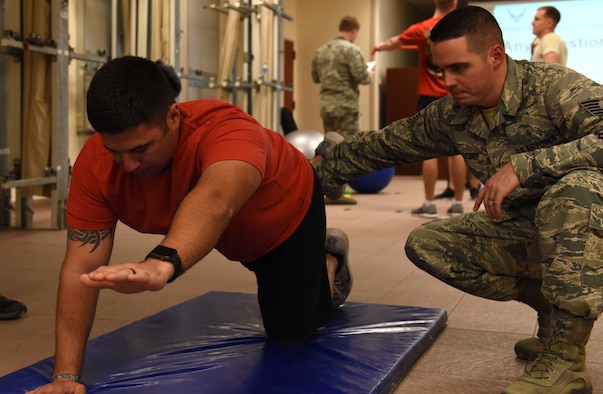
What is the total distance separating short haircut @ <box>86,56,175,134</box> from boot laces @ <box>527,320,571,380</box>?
1015 mm

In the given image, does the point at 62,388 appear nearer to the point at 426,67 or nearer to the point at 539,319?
the point at 539,319

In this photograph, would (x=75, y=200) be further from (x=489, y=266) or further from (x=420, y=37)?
(x=420, y=37)

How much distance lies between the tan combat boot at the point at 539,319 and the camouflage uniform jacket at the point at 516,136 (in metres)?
0.25

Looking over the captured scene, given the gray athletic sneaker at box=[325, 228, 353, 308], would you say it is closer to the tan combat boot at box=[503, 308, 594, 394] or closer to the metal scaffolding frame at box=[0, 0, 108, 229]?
the tan combat boot at box=[503, 308, 594, 394]

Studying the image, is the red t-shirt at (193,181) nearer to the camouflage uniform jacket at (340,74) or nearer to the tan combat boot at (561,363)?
the tan combat boot at (561,363)

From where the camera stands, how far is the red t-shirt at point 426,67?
525 centimetres

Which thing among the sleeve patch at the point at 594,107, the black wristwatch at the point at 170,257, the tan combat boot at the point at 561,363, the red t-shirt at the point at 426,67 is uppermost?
the red t-shirt at the point at 426,67

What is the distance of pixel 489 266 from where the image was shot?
2.11m

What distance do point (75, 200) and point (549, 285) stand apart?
1.09 metres

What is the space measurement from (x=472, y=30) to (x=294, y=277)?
2.64 ft

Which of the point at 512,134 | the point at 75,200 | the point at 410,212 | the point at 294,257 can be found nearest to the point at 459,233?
the point at 512,134

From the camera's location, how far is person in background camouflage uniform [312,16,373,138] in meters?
6.70

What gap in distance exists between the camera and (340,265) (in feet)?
8.16

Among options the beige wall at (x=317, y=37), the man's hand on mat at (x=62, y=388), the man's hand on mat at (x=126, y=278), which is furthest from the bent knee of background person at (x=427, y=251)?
the beige wall at (x=317, y=37)
